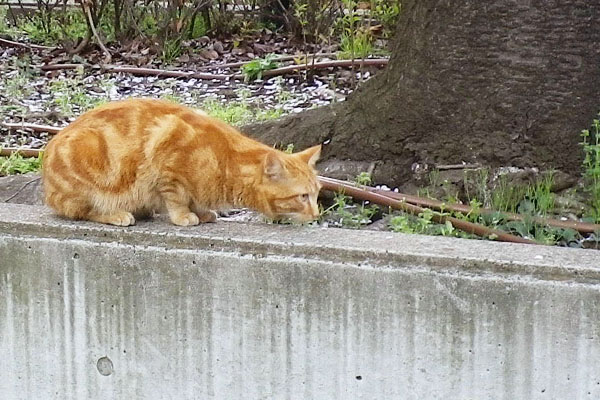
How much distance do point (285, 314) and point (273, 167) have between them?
0.59m

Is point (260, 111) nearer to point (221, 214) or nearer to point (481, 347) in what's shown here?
point (221, 214)

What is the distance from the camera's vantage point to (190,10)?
9344 mm

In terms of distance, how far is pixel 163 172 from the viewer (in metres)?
3.59

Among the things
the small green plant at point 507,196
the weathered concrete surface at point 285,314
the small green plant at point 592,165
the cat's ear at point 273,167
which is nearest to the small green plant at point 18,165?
the weathered concrete surface at point 285,314

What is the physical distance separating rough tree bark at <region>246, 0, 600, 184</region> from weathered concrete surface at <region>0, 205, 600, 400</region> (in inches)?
49.1

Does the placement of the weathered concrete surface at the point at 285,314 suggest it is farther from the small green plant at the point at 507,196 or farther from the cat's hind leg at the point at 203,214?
the small green plant at the point at 507,196

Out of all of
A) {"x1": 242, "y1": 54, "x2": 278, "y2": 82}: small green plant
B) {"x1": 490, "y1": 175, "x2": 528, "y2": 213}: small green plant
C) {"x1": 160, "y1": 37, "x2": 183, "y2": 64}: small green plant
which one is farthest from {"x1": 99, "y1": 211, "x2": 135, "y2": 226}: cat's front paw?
{"x1": 160, "y1": 37, "x2": 183, "y2": 64}: small green plant

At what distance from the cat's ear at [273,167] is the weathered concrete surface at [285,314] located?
0.21 metres

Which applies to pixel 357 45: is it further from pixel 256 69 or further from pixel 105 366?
pixel 105 366

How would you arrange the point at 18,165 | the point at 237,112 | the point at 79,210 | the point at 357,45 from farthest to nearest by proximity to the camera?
the point at 357,45 < the point at 237,112 < the point at 18,165 < the point at 79,210

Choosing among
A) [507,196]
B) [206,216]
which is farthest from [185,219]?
[507,196]

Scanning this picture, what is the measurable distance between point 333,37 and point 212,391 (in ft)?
21.3

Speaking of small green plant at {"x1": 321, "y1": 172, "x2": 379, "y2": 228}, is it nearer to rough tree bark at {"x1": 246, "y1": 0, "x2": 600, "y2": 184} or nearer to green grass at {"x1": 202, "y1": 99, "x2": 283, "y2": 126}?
rough tree bark at {"x1": 246, "y1": 0, "x2": 600, "y2": 184}

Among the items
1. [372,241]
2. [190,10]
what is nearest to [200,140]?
[372,241]
